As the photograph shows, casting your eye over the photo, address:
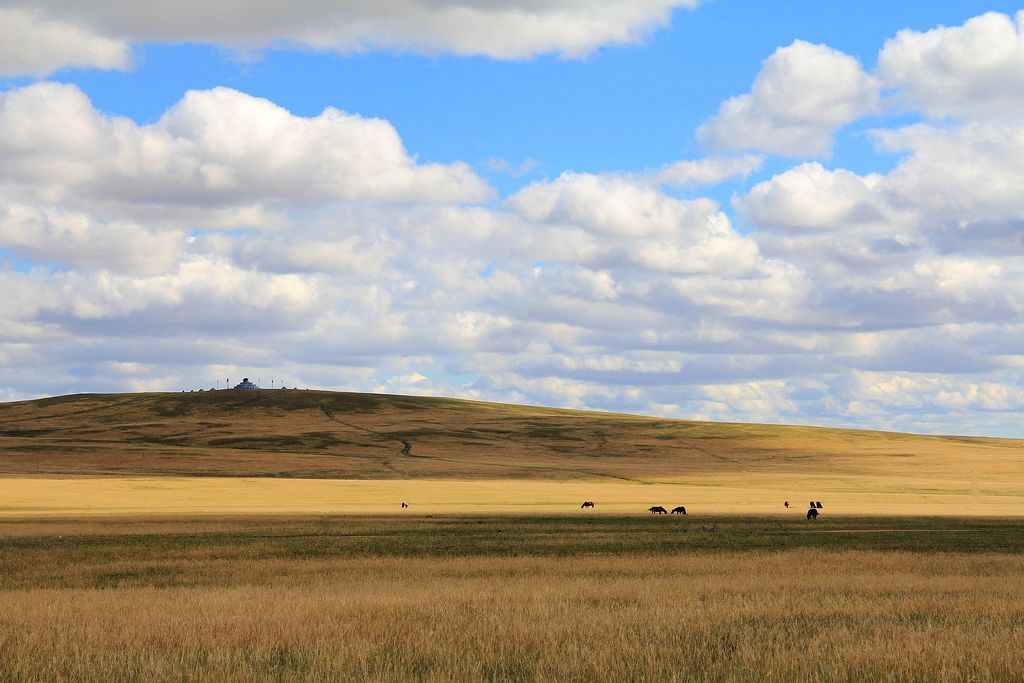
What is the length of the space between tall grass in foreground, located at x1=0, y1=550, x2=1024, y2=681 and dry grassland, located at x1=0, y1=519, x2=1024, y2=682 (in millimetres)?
52

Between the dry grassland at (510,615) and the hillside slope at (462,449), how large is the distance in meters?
72.9

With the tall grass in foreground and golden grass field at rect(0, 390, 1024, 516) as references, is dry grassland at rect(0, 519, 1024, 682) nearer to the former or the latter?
the tall grass in foreground

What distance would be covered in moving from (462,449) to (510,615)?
129153 mm

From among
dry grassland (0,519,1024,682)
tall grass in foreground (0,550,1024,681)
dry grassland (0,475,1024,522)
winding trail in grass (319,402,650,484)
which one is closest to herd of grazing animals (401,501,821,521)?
dry grassland (0,475,1024,522)

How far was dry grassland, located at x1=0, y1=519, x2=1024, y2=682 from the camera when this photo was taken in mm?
13570

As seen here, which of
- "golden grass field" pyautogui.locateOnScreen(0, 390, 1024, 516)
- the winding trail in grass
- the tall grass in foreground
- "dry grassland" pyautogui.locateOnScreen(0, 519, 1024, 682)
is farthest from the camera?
the winding trail in grass

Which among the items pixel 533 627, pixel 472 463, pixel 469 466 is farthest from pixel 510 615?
pixel 472 463

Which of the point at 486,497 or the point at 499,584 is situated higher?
the point at 486,497

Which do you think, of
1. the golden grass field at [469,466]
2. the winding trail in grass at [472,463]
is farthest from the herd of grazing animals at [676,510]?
the winding trail in grass at [472,463]

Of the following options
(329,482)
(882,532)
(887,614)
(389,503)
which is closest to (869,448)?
(329,482)

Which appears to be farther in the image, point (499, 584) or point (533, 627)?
point (499, 584)

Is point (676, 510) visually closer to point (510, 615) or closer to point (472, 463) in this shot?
point (510, 615)

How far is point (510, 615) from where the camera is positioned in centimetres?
1814

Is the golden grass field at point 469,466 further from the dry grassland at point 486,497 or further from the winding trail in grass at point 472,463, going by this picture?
the winding trail in grass at point 472,463
